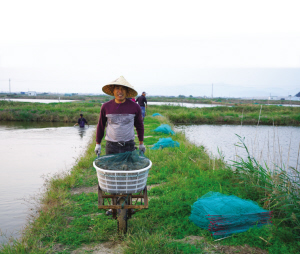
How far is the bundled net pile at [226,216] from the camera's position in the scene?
2719 mm

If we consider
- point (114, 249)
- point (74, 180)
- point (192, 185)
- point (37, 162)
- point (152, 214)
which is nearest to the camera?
point (114, 249)

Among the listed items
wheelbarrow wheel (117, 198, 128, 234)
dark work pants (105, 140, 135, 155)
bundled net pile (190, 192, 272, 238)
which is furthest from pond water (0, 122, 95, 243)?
bundled net pile (190, 192, 272, 238)

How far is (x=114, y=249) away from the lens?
254 centimetres

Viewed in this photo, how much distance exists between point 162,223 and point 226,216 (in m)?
0.75

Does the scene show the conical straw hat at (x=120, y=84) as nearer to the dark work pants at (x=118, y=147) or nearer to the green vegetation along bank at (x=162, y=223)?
the dark work pants at (x=118, y=147)

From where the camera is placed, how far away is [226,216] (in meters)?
2.74

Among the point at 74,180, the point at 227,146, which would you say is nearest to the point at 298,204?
the point at 74,180

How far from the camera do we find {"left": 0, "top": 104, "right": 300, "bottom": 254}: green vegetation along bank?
8.26ft

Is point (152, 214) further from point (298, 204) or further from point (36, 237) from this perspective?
point (298, 204)

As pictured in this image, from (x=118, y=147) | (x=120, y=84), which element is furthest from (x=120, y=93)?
(x=118, y=147)

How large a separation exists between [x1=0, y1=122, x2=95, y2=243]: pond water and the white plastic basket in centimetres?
166

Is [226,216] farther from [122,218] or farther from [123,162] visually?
[123,162]

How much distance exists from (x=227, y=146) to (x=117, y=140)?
9.14m

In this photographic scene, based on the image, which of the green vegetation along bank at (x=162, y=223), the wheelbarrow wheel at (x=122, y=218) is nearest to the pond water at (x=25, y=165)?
the green vegetation along bank at (x=162, y=223)
